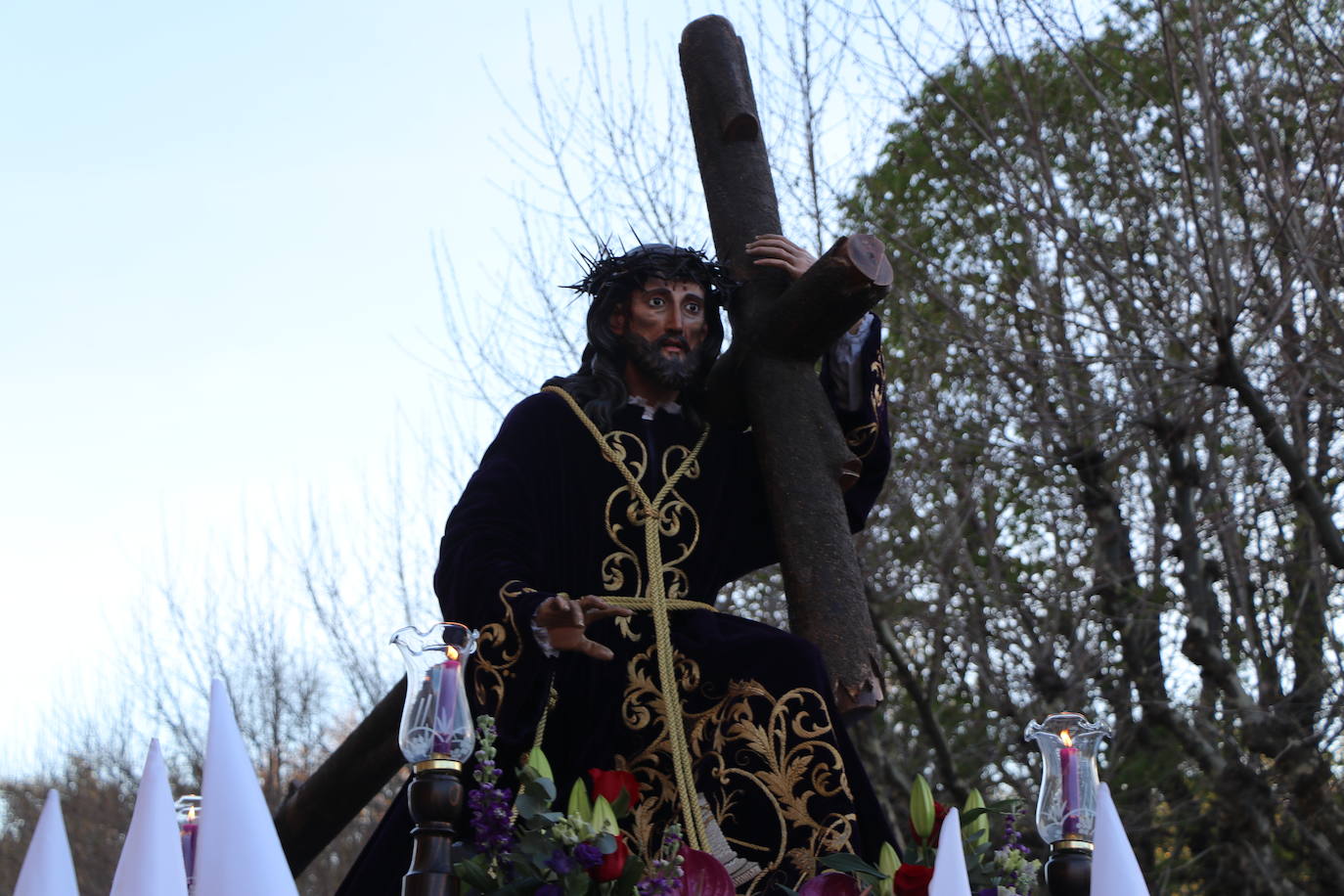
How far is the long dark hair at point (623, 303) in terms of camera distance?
4.26 meters

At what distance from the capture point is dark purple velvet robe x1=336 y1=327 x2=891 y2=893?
11.4 ft

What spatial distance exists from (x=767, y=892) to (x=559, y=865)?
0.78m

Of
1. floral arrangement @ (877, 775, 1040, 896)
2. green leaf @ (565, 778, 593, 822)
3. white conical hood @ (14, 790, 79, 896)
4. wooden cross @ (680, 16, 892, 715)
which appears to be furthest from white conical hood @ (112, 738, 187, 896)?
wooden cross @ (680, 16, 892, 715)

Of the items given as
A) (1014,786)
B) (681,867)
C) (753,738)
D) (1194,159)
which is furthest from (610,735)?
(1014,786)

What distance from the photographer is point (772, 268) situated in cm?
429

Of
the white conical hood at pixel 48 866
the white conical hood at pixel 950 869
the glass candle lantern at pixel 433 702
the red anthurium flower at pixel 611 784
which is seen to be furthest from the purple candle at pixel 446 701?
the white conical hood at pixel 950 869

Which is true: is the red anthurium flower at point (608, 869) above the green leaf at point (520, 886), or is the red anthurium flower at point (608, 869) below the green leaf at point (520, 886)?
above

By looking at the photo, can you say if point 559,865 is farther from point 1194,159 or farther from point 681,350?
point 1194,159

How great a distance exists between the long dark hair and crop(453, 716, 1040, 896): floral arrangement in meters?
1.39

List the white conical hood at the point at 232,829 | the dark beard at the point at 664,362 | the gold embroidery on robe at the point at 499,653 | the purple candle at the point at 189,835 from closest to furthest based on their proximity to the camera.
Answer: the white conical hood at the point at 232,829 → the purple candle at the point at 189,835 → the gold embroidery on robe at the point at 499,653 → the dark beard at the point at 664,362

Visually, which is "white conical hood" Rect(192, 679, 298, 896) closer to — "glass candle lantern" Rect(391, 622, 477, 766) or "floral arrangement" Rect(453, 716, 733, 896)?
"glass candle lantern" Rect(391, 622, 477, 766)

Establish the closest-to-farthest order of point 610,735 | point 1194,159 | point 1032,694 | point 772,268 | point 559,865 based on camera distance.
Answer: point 559,865, point 610,735, point 772,268, point 1194,159, point 1032,694

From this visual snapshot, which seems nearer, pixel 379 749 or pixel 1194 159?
pixel 379 749

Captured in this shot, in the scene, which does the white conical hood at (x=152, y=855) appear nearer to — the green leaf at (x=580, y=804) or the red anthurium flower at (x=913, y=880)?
the green leaf at (x=580, y=804)
